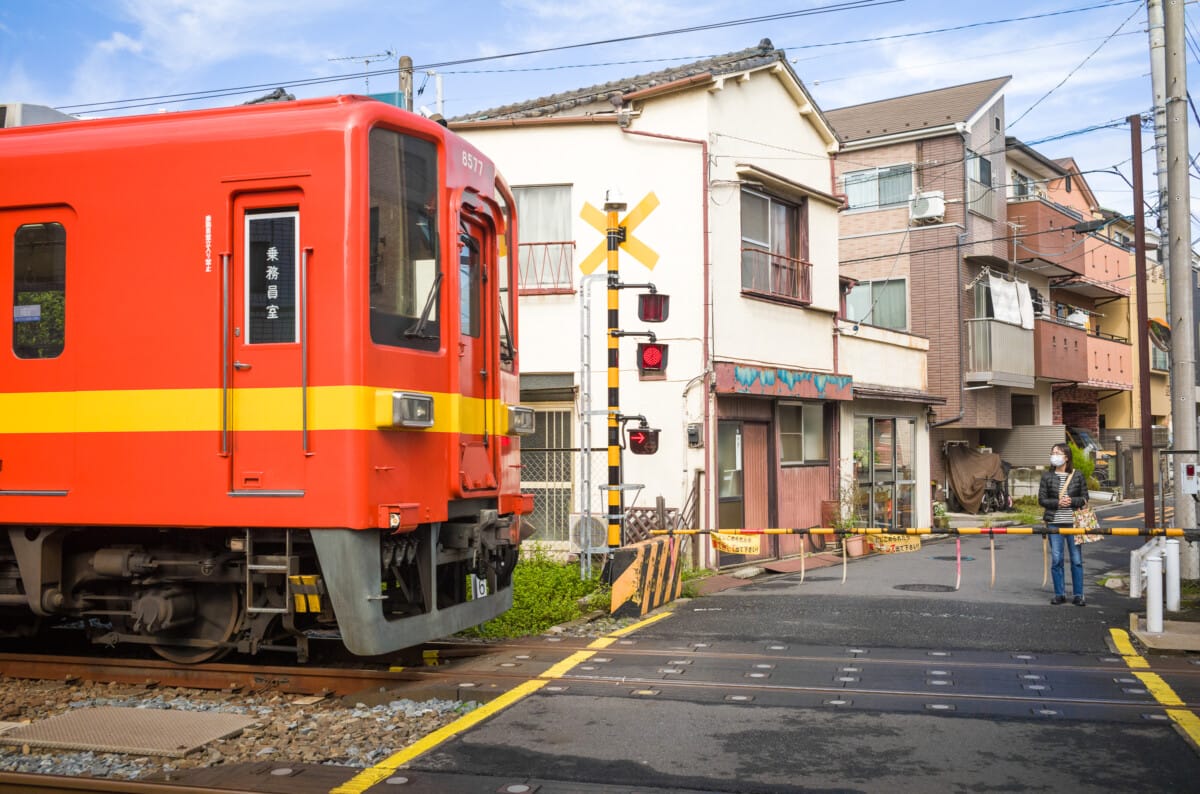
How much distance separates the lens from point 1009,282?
2744cm

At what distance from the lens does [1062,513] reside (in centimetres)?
1228

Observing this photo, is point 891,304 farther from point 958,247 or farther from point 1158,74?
point 1158,74

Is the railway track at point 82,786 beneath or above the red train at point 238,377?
beneath

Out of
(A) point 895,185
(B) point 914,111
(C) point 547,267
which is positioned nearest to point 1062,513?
(C) point 547,267

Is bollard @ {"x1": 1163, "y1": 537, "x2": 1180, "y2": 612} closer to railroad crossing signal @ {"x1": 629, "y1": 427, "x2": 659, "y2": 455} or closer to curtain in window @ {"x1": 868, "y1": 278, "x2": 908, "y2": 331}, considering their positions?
railroad crossing signal @ {"x1": 629, "y1": 427, "x2": 659, "y2": 455}

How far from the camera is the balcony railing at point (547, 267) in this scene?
1559cm

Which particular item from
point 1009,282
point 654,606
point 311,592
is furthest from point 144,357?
point 1009,282

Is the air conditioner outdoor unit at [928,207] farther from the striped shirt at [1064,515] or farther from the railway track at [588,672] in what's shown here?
the railway track at [588,672]

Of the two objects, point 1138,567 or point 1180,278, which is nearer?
point 1138,567

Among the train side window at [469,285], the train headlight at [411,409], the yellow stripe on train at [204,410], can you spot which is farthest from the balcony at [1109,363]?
the yellow stripe on train at [204,410]

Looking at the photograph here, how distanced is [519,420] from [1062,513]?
7141 millimetres

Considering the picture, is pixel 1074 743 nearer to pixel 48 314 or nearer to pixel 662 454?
pixel 48 314

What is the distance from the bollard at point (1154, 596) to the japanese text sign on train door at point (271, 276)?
7609mm

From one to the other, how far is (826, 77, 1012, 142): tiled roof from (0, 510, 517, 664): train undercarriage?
21567mm
